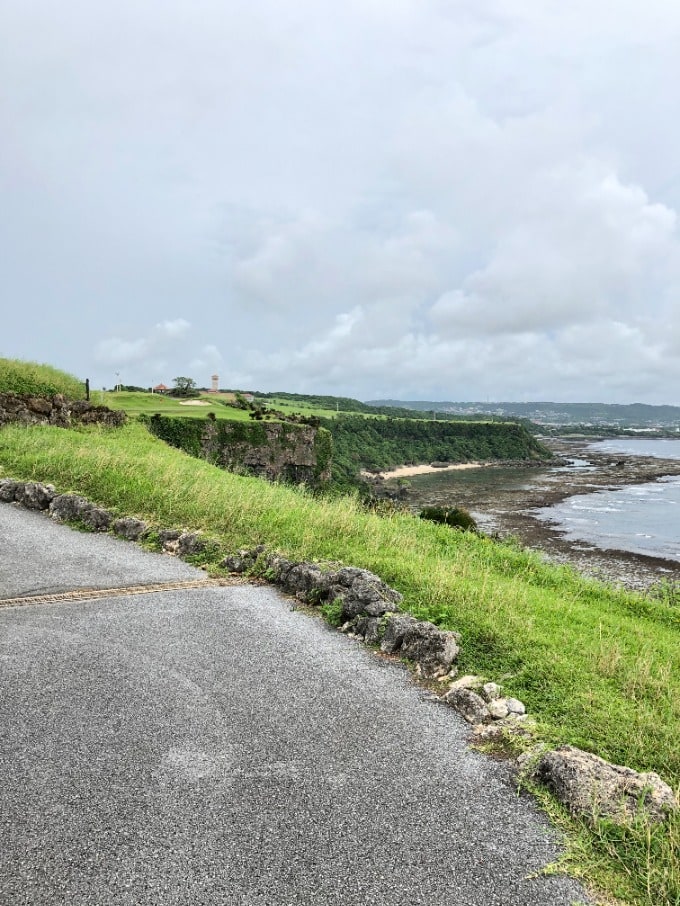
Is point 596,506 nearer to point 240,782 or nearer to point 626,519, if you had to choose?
point 626,519

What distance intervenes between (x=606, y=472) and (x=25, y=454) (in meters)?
100

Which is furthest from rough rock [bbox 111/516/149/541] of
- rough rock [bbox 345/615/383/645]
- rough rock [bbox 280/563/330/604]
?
rough rock [bbox 345/615/383/645]

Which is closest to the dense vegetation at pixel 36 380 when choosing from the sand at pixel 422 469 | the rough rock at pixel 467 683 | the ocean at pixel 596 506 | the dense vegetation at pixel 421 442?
the rough rock at pixel 467 683

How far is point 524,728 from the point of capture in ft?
16.5

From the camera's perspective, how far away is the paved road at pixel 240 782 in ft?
11.4

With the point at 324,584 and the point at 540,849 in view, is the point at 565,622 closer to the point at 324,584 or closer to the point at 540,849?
the point at 324,584

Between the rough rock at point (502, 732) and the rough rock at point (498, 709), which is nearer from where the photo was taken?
the rough rock at point (502, 732)

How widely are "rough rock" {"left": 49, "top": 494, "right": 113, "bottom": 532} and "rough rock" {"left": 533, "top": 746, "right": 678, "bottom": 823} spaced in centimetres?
982

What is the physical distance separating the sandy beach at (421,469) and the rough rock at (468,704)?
304 feet

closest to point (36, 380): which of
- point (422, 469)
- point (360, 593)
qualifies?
point (360, 593)

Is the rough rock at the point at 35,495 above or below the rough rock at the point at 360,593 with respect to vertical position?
above

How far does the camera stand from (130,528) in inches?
453

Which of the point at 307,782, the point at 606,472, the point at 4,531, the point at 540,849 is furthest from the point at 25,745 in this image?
the point at 606,472

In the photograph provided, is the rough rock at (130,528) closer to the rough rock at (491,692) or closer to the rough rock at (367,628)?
the rough rock at (367,628)
